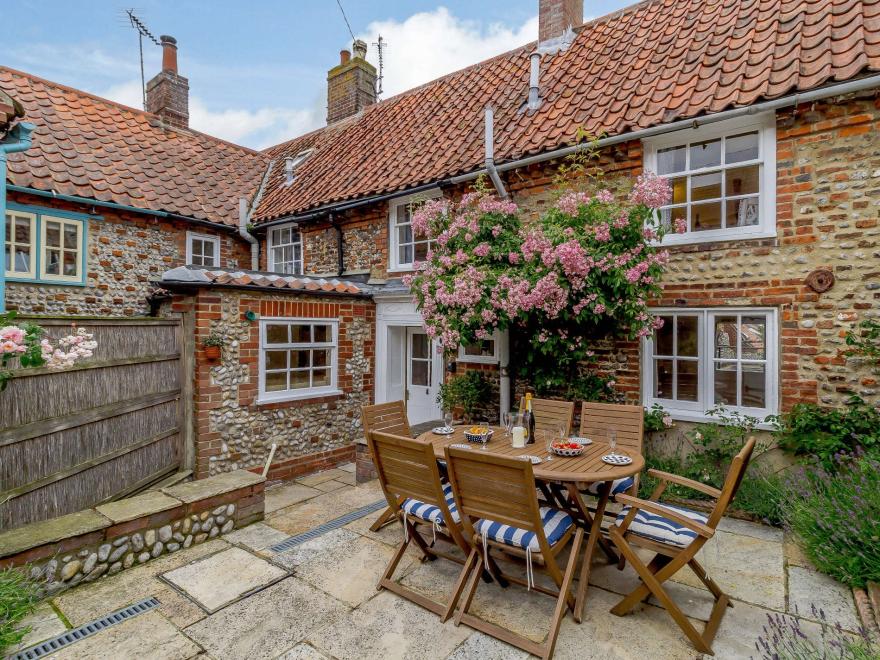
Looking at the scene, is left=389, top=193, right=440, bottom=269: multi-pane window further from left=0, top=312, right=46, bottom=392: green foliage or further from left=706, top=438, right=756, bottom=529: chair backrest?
left=706, top=438, right=756, bottom=529: chair backrest

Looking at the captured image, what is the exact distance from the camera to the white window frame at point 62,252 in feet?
25.5

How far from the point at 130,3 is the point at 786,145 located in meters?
17.1

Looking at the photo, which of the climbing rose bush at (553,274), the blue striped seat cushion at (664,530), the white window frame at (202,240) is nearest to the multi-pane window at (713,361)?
the climbing rose bush at (553,274)

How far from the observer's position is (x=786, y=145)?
5273 mm

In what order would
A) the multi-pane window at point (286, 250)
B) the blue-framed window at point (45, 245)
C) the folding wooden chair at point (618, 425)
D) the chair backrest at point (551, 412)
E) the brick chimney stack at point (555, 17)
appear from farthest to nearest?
1. the multi-pane window at point (286, 250)
2. the brick chimney stack at point (555, 17)
3. the blue-framed window at point (45, 245)
4. the chair backrest at point (551, 412)
5. the folding wooden chair at point (618, 425)

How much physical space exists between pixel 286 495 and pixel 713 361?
559 cm

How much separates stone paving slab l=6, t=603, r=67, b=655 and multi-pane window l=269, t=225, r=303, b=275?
731cm

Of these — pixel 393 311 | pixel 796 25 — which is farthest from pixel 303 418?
pixel 796 25

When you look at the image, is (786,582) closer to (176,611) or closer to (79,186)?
(176,611)

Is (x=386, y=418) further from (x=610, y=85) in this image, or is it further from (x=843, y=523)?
(x=610, y=85)

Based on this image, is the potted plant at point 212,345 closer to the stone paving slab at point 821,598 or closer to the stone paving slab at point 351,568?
the stone paving slab at point 351,568

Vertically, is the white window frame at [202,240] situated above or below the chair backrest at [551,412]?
above

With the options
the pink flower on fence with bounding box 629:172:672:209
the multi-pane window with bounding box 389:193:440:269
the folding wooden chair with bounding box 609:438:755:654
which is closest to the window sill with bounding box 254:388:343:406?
the multi-pane window with bounding box 389:193:440:269

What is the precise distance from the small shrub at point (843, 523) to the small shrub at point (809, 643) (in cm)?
64
